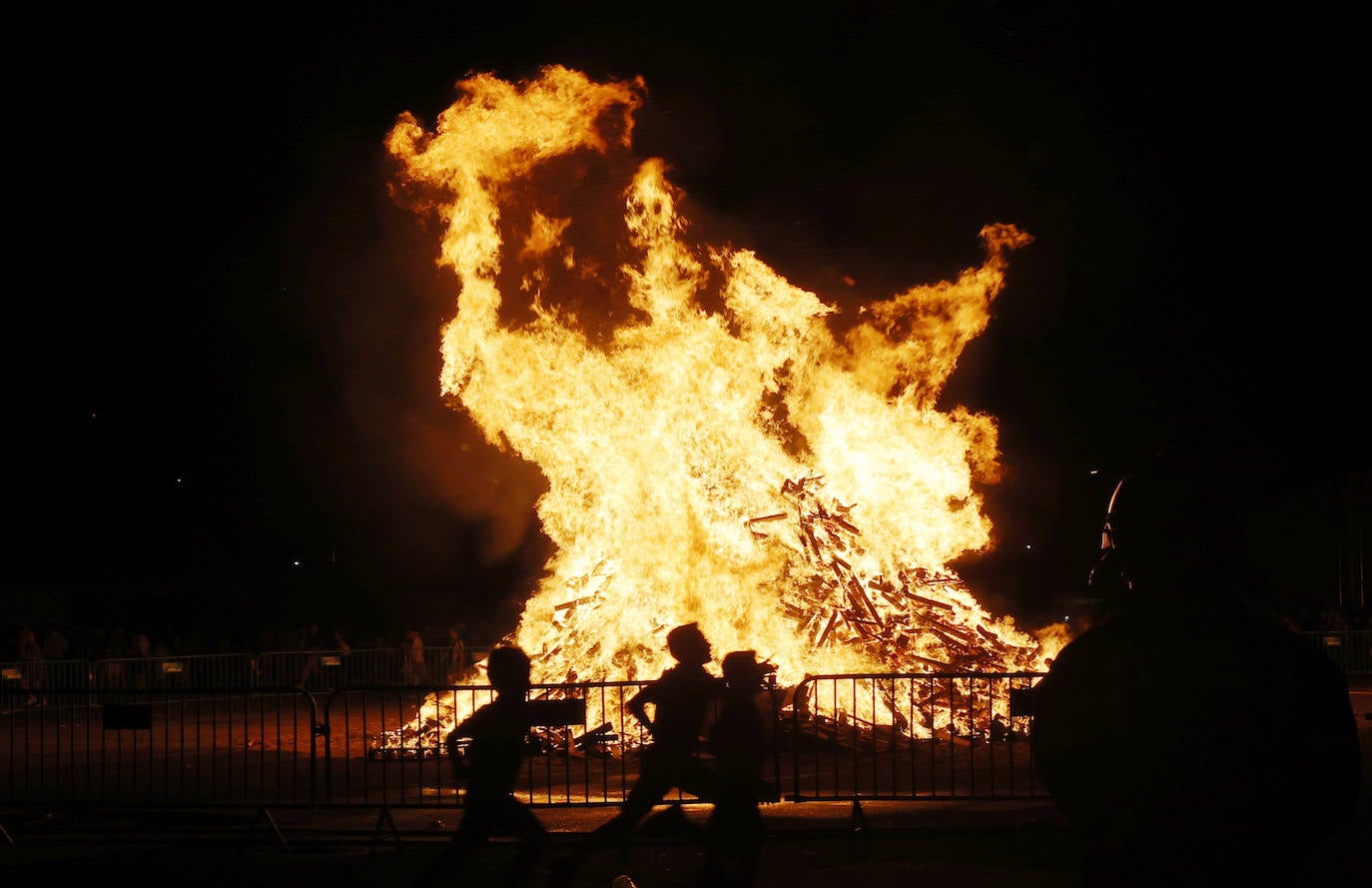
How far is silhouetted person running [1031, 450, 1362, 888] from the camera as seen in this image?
1.88 m

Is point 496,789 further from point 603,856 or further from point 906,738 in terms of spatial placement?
point 906,738

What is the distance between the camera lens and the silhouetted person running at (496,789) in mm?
6777

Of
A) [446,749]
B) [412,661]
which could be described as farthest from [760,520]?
[412,661]

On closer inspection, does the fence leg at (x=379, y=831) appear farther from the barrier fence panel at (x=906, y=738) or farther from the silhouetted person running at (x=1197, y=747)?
the silhouetted person running at (x=1197, y=747)

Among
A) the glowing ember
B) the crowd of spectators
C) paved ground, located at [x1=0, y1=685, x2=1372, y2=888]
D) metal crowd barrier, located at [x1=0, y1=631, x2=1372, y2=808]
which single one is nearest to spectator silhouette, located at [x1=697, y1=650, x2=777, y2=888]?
paved ground, located at [x1=0, y1=685, x2=1372, y2=888]

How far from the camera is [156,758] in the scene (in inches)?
565

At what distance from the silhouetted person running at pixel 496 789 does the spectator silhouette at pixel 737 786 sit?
0.90 m

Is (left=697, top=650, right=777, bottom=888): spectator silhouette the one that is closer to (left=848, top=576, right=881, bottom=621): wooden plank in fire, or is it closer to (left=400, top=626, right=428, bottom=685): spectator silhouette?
(left=848, top=576, right=881, bottom=621): wooden plank in fire

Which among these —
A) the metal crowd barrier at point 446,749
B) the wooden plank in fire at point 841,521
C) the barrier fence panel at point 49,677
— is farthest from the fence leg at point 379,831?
the barrier fence panel at point 49,677

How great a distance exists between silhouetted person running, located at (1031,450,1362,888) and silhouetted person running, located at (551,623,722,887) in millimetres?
5320

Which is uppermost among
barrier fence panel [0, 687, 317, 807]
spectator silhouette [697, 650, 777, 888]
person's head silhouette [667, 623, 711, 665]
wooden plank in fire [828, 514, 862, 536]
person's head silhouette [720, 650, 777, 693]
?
wooden plank in fire [828, 514, 862, 536]

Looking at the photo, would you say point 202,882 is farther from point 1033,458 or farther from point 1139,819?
point 1033,458

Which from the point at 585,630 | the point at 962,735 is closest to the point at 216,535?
the point at 585,630

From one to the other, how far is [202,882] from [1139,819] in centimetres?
720
